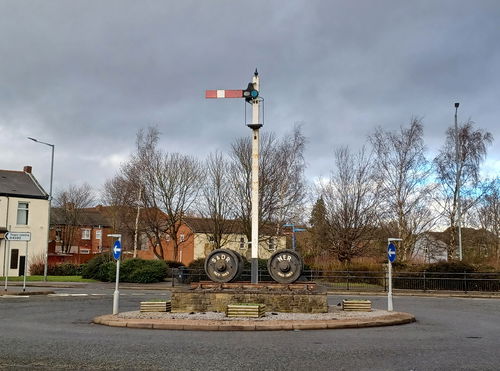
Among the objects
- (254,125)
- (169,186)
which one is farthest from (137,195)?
(254,125)

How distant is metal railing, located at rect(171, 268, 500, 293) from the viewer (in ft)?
102

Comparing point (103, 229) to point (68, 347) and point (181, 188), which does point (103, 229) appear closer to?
point (181, 188)

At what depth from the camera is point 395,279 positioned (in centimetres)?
3316

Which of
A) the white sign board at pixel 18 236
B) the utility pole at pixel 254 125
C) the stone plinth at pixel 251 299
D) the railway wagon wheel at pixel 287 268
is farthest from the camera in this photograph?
the white sign board at pixel 18 236

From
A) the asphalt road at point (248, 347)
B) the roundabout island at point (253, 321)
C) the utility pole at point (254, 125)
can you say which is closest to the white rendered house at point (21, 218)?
the utility pole at point (254, 125)

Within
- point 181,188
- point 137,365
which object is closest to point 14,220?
point 181,188

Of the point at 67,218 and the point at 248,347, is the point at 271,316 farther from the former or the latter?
the point at 67,218

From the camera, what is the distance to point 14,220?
154 feet

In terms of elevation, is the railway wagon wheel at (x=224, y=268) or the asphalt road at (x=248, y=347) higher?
the railway wagon wheel at (x=224, y=268)

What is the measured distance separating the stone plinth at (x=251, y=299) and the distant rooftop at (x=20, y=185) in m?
35.4

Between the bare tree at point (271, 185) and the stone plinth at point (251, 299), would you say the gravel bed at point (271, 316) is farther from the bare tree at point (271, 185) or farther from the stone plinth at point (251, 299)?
the bare tree at point (271, 185)

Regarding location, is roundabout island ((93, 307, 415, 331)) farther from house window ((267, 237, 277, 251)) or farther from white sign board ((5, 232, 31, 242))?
house window ((267, 237, 277, 251))

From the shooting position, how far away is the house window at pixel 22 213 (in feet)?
156

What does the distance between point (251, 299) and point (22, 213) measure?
37.1 m
